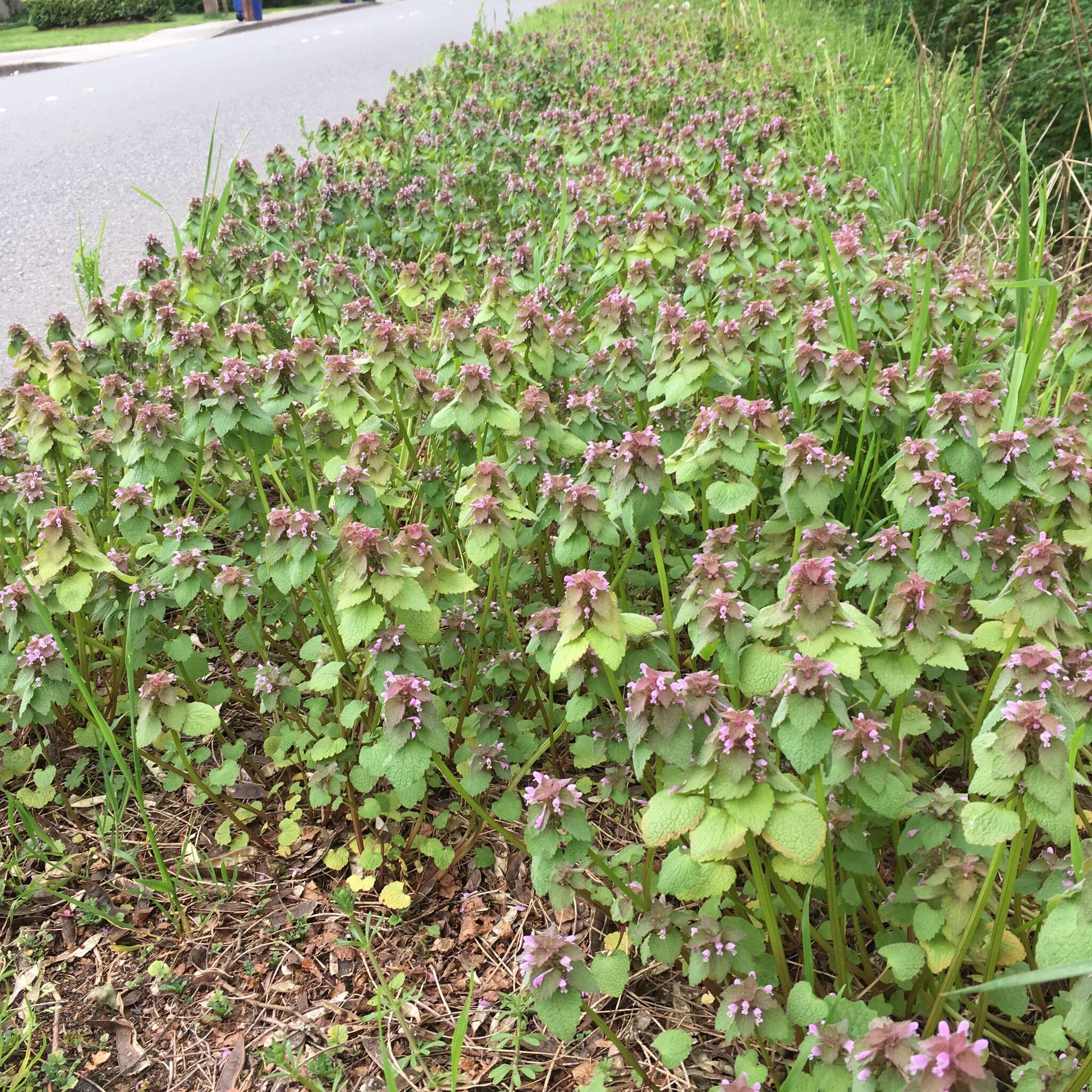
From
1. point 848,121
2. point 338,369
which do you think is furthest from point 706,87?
point 338,369

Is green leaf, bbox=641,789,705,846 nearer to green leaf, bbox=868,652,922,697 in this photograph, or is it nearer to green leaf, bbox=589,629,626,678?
green leaf, bbox=589,629,626,678

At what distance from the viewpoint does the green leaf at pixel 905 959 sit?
1473mm

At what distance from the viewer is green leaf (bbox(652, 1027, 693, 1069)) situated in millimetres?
1491

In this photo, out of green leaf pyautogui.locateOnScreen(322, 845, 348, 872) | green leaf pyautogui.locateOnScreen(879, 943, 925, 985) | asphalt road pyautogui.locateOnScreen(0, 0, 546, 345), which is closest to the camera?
green leaf pyautogui.locateOnScreen(879, 943, 925, 985)

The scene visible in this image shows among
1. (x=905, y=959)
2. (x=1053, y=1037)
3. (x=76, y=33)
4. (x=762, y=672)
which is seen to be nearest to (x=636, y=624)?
(x=762, y=672)

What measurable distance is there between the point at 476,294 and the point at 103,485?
5.02 feet

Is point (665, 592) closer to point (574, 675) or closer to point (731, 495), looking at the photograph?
point (731, 495)

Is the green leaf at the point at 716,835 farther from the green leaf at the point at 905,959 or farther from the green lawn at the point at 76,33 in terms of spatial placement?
the green lawn at the point at 76,33

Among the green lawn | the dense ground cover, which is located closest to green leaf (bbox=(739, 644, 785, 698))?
the dense ground cover

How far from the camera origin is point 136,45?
16.1 m

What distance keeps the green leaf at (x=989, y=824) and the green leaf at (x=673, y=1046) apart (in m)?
0.59

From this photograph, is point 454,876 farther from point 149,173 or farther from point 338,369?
point 149,173

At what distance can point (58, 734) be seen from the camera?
2447mm

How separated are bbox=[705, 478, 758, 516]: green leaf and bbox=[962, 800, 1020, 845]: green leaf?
76 cm
